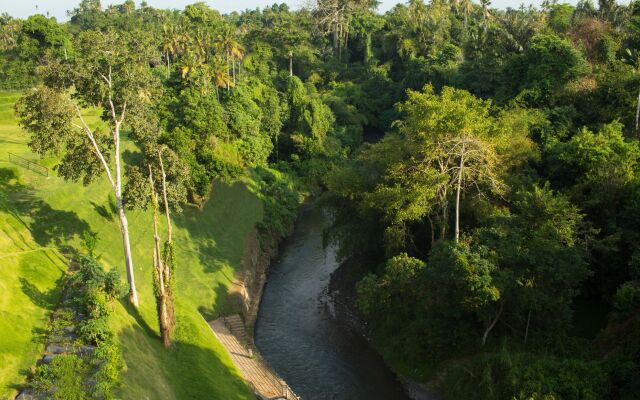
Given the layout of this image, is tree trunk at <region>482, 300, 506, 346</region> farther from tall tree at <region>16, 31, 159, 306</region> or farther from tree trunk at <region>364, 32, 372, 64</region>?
tree trunk at <region>364, 32, 372, 64</region>

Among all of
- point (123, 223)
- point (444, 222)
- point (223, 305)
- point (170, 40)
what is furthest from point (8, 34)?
point (444, 222)

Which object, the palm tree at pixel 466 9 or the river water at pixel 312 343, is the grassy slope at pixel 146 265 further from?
the palm tree at pixel 466 9

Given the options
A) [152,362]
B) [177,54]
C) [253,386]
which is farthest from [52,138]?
[177,54]

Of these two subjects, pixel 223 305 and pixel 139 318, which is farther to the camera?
pixel 223 305

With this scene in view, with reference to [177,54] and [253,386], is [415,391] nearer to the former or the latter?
[253,386]

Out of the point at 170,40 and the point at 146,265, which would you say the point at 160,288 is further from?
the point at 170,40
